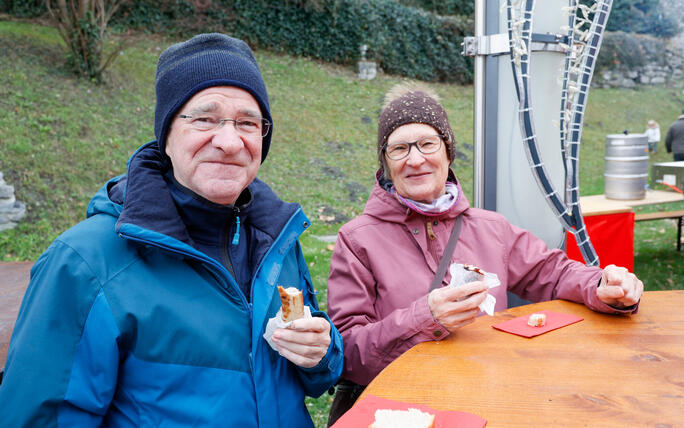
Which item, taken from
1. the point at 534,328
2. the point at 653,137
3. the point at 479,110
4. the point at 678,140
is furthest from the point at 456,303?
the point at 653,137

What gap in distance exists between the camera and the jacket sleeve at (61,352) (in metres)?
1.31

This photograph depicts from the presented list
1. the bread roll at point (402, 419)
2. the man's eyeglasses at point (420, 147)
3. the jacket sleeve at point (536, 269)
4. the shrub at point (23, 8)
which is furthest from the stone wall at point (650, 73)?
the bread roll at point (402, 419)

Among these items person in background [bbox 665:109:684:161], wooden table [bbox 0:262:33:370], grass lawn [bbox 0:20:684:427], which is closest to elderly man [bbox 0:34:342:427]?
wooden table [bbox 0:262:33:370]

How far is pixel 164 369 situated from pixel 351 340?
76cm

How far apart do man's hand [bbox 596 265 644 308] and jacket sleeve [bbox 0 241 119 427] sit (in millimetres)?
1651

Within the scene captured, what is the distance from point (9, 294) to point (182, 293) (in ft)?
4.96

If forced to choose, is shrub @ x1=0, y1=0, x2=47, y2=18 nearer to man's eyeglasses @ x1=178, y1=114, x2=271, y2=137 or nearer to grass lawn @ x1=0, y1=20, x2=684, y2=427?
grass lawn @ x1=0, y1=20, x2=684, y2=427

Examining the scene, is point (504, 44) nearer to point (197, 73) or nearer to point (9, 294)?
point (197, 73)

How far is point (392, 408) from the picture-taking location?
54.8 inches

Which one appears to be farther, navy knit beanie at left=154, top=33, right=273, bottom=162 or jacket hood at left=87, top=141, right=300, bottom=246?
navy knit beanie at left=154, top=33, right=273, bottom=162

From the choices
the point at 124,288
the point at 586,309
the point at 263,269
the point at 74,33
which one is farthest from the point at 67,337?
the point at 74,33

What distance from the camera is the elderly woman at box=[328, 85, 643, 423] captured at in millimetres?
2000

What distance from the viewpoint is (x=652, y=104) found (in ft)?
64.6

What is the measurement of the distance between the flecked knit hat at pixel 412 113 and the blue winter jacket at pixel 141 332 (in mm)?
928
